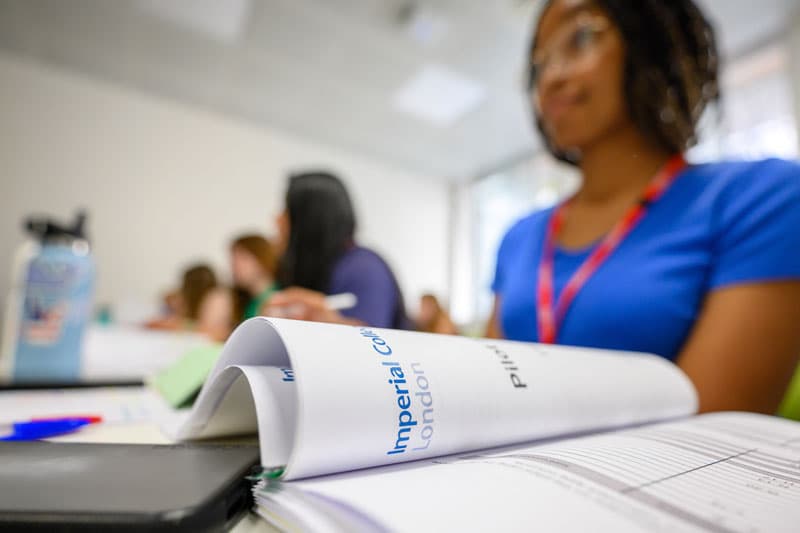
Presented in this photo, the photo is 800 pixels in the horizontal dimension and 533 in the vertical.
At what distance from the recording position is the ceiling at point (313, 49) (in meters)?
2.01

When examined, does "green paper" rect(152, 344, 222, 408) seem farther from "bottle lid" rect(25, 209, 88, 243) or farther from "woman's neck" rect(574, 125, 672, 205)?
"woman's neck" rect(574, 125, 672, 205)

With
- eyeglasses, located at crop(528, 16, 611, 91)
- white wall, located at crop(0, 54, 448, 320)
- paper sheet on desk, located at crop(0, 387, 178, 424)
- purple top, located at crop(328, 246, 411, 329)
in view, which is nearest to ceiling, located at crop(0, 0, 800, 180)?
white wall, located at crop(0, 54, 448, 320)

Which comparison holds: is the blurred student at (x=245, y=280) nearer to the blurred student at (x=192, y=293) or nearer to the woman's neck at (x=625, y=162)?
the blurred student at (x=192, y=293)

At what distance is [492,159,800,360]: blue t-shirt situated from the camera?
47 cm

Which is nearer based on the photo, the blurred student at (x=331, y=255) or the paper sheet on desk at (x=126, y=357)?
the paper sheet on desk at (x=126, y=357)

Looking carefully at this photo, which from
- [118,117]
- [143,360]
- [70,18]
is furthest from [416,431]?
[118,117]

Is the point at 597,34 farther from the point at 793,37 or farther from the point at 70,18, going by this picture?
the point at 70,18

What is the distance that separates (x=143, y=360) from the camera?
2.62 feet

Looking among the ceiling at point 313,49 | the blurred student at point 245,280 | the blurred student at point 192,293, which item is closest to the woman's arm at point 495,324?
the blurred student at point 245,280

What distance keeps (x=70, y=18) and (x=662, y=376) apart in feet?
9.82

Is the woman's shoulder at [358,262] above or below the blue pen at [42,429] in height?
above

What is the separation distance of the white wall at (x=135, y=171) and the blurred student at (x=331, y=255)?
2.03m

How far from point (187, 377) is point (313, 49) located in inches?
91.4

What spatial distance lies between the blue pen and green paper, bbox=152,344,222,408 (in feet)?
0.25
